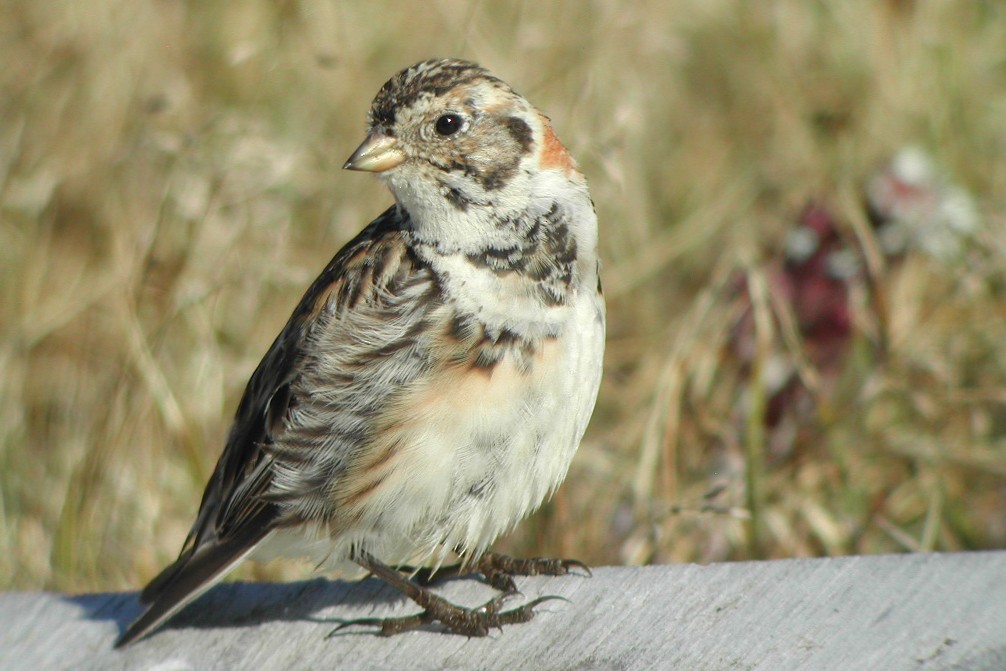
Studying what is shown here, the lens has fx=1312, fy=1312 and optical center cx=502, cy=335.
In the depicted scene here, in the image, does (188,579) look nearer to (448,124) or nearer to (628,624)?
(628,624)

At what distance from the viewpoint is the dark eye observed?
246 cm

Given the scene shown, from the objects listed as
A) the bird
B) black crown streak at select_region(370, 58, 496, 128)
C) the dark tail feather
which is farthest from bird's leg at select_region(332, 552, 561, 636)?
black crown streak at select_region(370, 58, 496, 128)

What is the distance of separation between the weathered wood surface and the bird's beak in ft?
2.57

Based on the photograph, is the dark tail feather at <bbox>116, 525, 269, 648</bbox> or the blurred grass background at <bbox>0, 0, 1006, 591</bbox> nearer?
the dark tail feather at <bbox>116, 525, 269, 648</bbox>

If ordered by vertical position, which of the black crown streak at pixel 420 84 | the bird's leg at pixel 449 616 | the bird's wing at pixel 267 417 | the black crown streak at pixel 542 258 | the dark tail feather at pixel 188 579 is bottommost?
the bird's leg at pixel 449 616

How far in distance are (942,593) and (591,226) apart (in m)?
0.97

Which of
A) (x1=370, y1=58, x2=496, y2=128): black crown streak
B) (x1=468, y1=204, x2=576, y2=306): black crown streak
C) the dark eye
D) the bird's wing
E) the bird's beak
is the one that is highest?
(x1=370, y1=58, x2=496, y2=128): black crown streak

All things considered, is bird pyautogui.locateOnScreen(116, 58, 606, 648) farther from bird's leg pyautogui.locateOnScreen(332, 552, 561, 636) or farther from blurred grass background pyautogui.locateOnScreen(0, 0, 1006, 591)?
blurred grass background pyautogui.locateOnScreen(0, 0, 1006, 591)

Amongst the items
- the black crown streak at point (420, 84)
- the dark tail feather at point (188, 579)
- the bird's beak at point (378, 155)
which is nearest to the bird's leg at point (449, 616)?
the dark tail feather at point (188, 579)

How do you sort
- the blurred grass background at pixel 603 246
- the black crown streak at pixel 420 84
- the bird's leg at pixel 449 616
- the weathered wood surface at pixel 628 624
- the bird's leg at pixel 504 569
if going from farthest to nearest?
1. the blurred grass background at pixel 603 246
2. the black crown streak at pixel 420 84
3. the bird's leg at pixel 504 569
4. the bird's leg at pixel 449 616
5. the weathered wood surface at pixel 628 624

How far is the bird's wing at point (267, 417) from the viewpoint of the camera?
2438 millimetres

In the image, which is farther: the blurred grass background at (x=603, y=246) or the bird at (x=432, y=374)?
the blurred grass background at (x=603, y=246)

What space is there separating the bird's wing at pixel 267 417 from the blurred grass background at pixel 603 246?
622 mm

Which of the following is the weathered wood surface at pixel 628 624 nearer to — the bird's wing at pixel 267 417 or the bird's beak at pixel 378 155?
the bird's wing at pixel 267 417
